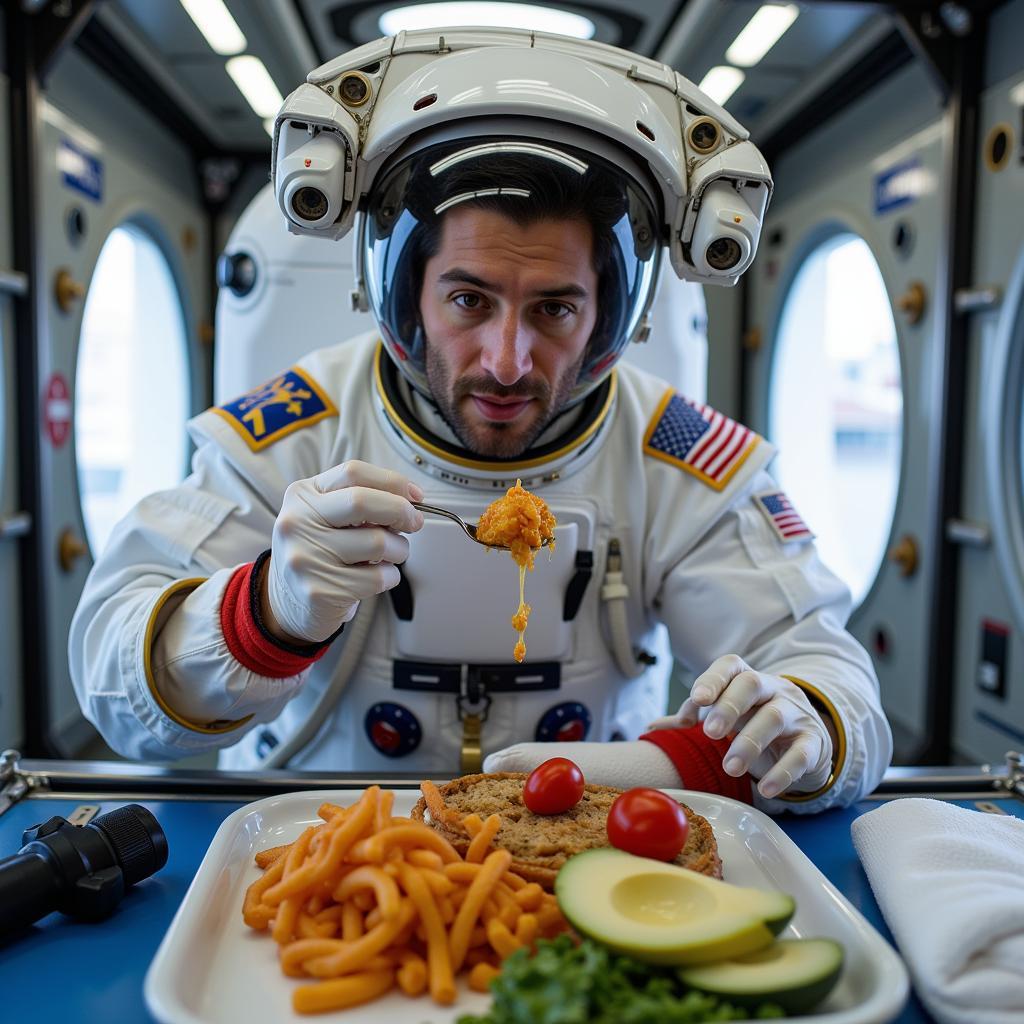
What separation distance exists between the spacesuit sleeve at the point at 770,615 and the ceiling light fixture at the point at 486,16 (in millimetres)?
2688

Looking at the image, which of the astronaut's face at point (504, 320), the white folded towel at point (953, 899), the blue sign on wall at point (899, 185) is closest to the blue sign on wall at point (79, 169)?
the astronaut's face at point (504, 320)

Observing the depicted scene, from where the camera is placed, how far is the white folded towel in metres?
0.89

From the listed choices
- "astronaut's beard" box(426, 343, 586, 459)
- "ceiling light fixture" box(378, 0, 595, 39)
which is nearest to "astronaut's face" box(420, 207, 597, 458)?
"astronaut's beard" box(426, 343, 586, 459)

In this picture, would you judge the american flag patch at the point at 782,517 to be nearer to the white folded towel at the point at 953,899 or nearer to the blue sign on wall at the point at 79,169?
→ the white folded towel at the point at 953,899

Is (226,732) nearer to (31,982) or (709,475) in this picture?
(31,982)

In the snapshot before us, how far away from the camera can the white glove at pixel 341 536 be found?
129 cm

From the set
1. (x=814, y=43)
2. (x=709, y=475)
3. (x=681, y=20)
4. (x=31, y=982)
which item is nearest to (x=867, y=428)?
(x=814, y=43)

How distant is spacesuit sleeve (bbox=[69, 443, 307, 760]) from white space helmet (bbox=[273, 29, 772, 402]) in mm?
518

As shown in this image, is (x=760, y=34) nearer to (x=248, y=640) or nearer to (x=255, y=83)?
(x=255, y=83)

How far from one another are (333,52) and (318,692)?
11.8 ft

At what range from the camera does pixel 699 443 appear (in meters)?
1.88

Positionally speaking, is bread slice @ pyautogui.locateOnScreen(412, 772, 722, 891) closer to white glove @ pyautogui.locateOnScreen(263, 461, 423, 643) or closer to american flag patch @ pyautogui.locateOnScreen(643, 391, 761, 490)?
white glove @ pyautogui.locateOnScreen(263, 461, 423, 643)

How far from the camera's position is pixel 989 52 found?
353 cm

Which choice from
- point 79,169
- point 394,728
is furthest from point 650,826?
point 79,169
